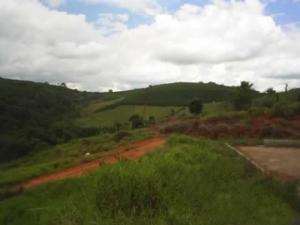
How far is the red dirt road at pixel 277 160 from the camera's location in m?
15.8

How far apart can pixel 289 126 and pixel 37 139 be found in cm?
3662

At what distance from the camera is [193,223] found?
930 cm

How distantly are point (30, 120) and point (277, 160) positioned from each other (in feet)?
197

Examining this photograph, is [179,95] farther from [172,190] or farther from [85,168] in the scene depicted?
[172,190]

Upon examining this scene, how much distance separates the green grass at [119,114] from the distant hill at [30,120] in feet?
12.8

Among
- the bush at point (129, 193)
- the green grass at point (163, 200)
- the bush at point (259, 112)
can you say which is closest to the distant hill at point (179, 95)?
the bush at point (259, 112)

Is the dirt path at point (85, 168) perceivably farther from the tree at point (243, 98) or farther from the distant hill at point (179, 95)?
the distant hill at point (179, 95)

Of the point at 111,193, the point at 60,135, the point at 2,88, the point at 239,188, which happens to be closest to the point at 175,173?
the point at 239,188

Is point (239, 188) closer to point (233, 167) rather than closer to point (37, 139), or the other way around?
point (233, 167)

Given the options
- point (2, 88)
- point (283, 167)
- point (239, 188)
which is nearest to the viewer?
point (239, 188)

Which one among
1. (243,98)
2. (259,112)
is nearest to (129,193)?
(259,112)

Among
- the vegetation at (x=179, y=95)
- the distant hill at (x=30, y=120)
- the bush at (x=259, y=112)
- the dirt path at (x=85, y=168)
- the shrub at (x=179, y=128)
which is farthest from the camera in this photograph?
the vegetation at (x=179, y=95)

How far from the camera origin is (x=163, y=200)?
33.8 ft

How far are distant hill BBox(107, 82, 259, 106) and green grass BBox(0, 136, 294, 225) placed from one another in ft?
249
